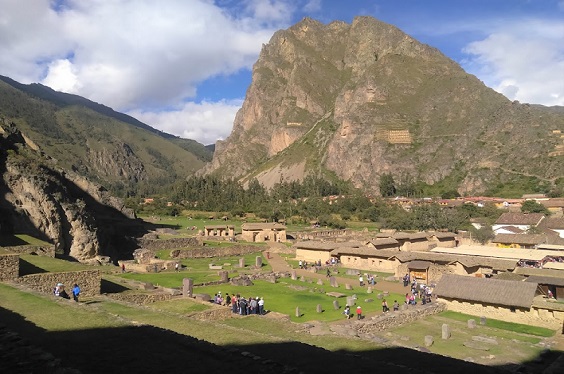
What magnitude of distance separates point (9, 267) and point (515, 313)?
97.7ft

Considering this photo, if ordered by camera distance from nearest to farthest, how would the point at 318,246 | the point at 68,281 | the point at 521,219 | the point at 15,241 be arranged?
the point at 68,281
the point at 15,241
the point at 318,246
the point at 521,219

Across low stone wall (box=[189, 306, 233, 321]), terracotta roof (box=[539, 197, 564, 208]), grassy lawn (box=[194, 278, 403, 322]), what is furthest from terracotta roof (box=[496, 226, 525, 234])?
low stone wall (box=[189, 306, 233, 321])

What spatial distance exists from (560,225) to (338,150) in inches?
5078

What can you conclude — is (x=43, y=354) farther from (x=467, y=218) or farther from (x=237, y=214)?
(x=237, y=214)

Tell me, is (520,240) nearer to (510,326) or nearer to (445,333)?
(510,326)

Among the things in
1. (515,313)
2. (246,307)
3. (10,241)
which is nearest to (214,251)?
(10,241)

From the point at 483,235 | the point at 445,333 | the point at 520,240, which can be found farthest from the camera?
the point at 483,235

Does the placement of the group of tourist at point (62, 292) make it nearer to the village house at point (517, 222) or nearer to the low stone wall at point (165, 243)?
the low stone wall at point (165, 243)

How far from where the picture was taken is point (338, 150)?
19438 cm

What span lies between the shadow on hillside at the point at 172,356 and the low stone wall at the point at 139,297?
28.0 feet

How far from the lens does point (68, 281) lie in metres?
23.2

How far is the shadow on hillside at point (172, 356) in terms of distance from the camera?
36.8 ft

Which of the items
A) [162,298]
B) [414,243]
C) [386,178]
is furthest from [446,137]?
[162,298]

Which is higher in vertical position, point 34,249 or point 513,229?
point 513,229
